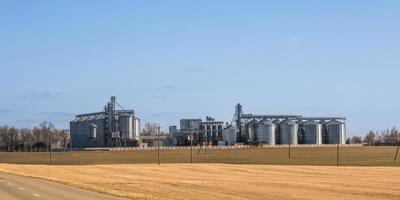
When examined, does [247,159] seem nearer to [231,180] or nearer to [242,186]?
[231,180]

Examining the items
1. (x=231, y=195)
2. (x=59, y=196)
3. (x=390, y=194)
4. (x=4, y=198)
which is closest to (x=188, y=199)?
(x=231, y=195)

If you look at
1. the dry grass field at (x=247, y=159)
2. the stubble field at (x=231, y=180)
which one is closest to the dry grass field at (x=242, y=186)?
the stubble field at (x=231, y=180)

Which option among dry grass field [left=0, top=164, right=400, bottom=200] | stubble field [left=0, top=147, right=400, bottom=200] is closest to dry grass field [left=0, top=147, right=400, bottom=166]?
stubble field [left=0, top=147, right=400, bottom=200]

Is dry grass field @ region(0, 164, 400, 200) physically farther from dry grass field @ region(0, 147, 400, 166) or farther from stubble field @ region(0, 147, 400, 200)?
dry grass field @ region(0, 147, 400, 166)

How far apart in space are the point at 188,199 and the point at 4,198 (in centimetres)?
781

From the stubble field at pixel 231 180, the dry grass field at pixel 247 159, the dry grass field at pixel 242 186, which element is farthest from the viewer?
the dry grass field at pixel 247 159

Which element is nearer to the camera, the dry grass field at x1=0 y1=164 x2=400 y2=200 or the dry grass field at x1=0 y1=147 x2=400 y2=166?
the dry grass field at x1=0 y1=164 x2=400 y2=200

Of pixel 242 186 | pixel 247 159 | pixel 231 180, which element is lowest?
pixel 247 159

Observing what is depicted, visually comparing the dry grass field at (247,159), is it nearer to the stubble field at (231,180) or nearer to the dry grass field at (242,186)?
the stubble field at (231,180)

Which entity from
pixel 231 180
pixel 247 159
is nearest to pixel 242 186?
pixel 231 180

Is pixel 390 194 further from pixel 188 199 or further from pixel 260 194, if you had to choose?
pixel 188 199

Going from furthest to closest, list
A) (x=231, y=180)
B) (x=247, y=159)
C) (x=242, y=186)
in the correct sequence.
A: (x=247, y=159), (x=231, y=180), (x=242, y=186)

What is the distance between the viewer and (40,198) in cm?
2756

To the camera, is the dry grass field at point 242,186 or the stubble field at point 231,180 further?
the stubble field at point 231,180
